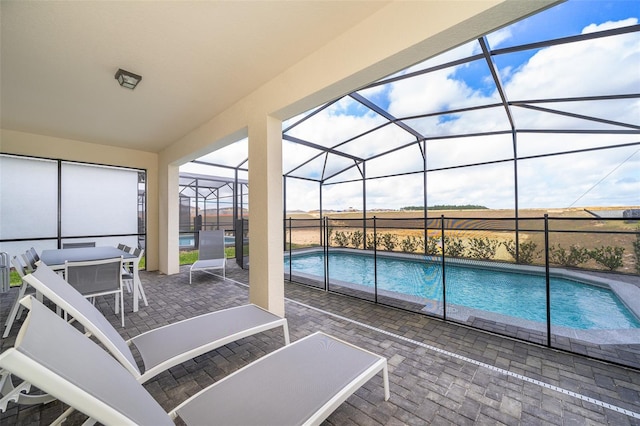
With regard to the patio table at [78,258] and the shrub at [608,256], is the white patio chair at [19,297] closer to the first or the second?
the patio table at [78,258]

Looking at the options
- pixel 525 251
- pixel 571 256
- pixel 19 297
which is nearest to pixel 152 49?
pixel 19 297

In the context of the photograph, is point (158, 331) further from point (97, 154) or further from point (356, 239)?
point (356, 239)

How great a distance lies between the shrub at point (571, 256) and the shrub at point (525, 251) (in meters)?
0.28

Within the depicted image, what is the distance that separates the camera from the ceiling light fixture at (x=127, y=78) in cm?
286

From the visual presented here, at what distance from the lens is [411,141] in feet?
23.3

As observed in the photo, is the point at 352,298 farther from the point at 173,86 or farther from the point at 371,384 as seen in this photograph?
the point at 173,86

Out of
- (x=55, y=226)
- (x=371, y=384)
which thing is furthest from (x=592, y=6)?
(x=55, y=226)

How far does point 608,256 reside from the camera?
2971 mm

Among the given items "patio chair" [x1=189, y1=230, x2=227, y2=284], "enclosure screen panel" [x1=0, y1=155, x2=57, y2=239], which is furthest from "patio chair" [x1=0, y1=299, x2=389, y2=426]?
"enclosure screen panel" [x1=0, y1=155, x2=57, y2=239]

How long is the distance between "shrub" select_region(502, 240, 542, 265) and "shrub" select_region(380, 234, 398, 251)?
2.32m

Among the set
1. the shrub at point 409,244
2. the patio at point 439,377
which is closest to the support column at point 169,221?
the patio at point 439,377

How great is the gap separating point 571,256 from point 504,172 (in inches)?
170

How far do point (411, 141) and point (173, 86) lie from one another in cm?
604

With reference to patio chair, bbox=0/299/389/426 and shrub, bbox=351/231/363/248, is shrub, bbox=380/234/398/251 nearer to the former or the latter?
shrub, bbox=351/231/363/248
